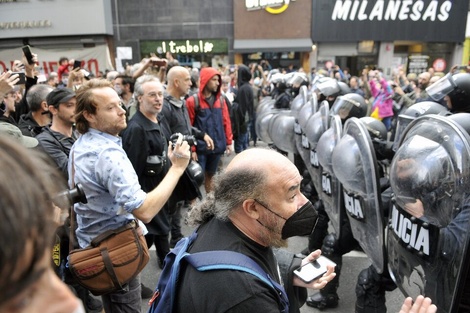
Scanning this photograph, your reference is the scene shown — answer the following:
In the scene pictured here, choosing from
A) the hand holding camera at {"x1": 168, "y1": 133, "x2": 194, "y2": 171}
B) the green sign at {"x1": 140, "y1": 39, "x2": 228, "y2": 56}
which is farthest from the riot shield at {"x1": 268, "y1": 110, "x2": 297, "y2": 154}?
the green sign at {"x1": 140, "y1": 39, "x2": 228, "y2": 56}

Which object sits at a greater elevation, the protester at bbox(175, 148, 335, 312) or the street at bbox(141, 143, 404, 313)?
the protester at bbox(175, 148, 335, 312)

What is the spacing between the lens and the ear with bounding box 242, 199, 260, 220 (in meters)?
1.44

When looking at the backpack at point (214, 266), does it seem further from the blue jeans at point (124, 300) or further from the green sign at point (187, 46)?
the green sign at point (187, 46)

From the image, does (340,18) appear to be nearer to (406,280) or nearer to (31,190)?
(406,280)

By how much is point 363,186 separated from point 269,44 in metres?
18.7

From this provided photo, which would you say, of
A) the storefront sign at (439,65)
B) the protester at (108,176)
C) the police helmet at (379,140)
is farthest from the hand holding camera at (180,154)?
the storefront sign at (439,65)

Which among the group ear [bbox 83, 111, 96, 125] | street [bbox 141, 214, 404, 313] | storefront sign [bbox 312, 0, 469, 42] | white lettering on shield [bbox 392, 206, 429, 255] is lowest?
street [bbox 141, 214, 404, 313]

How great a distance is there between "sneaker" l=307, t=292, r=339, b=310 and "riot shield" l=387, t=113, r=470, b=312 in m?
1.25

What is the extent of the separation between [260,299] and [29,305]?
0.75 meters

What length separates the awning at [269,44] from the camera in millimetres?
19812

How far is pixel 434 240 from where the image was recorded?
5.78 ft

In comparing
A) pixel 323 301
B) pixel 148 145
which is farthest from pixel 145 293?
pixel 323 301

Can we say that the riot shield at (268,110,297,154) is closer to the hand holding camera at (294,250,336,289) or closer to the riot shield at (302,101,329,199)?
the riot shield at (302,101,329,199)

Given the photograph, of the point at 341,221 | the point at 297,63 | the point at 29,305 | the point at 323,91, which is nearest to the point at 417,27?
the point at 297,63
